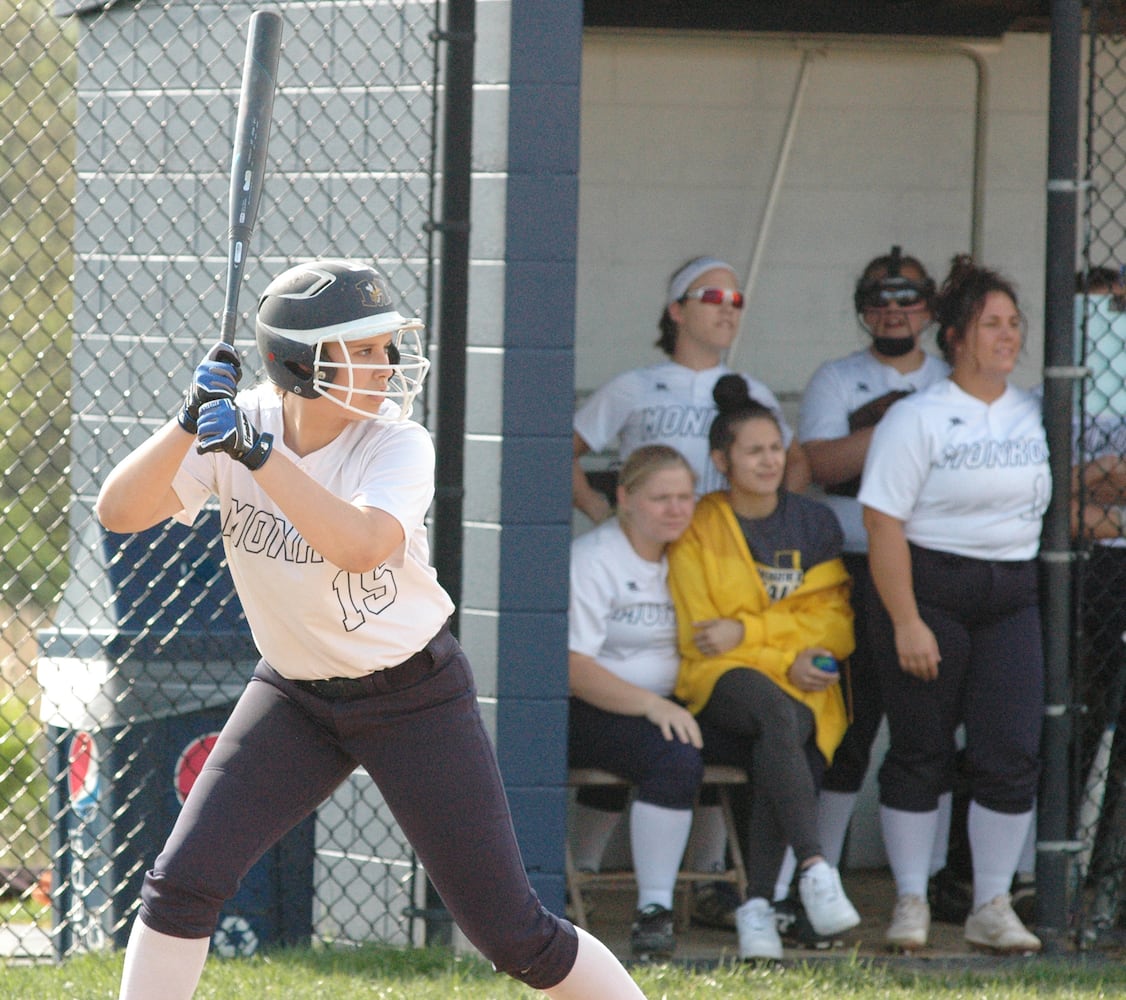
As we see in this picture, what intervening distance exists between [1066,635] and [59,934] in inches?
116

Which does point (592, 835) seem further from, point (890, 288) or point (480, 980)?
point (890, 288)

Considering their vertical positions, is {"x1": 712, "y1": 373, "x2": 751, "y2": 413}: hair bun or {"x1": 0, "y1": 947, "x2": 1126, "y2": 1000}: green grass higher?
{"x1": 712, "y1": 373, "x2": 751, "y2": 413}: hair bun

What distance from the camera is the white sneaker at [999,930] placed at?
182 inches

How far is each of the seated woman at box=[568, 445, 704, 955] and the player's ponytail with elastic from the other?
853 millimetres

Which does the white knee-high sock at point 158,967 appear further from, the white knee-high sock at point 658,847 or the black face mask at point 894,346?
the black face mask at point 894,346

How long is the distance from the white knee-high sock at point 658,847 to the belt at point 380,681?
174cm

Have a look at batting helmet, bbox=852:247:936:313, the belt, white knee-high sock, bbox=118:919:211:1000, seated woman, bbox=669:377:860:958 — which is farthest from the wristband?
batting helmet, bbox=852:247:936:313

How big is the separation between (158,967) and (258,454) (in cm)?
95

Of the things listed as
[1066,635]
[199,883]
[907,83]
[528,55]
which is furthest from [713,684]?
[907,83]

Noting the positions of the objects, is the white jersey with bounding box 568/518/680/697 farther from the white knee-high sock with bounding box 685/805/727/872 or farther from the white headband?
the white headband

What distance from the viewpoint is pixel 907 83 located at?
6.12 meters

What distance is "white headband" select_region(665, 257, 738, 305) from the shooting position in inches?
203

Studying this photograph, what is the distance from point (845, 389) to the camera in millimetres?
5305

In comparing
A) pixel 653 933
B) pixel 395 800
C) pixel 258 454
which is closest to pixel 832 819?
pixel 653 933
